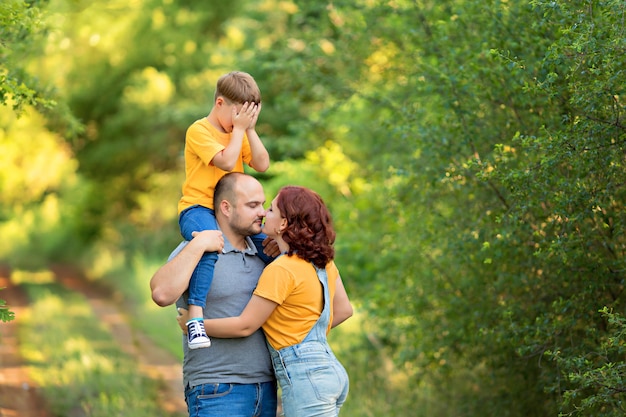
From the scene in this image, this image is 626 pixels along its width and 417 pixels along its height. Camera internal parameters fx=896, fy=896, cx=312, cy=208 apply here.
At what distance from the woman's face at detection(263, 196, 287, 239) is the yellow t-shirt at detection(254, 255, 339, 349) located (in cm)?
12

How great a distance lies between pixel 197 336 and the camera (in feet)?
12.0

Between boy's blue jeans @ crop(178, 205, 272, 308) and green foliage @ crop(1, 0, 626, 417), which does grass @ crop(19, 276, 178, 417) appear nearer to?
green foliage @ crop(1, 0, 626, 417)

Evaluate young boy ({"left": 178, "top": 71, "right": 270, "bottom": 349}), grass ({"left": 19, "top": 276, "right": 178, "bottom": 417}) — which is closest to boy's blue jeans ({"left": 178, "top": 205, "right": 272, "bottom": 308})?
young boy ({"left": 178, "top": 71, "right": 270, "bottom": 349})

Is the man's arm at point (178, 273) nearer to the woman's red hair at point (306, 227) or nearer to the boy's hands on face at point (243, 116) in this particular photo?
the woman's red hair at point (306, 227)

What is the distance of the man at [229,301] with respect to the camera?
3717 millimetres

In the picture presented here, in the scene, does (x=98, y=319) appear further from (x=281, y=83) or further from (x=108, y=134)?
(x=108, y=134)

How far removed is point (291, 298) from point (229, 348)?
35 cm

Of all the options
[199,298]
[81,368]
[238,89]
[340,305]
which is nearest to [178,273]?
[199,298]

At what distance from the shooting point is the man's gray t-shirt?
148 inches

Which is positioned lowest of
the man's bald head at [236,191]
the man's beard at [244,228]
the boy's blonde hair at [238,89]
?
the man's beard at [244,228]

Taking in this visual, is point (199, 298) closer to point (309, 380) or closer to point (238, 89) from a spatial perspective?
point (309, 380)

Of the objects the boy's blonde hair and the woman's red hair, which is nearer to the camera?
the woman's red hair

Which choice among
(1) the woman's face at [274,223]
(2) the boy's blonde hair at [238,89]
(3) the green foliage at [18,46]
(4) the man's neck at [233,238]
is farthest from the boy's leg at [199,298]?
(3) the green foliage at [18,46]

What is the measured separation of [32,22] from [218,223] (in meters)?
1.74
